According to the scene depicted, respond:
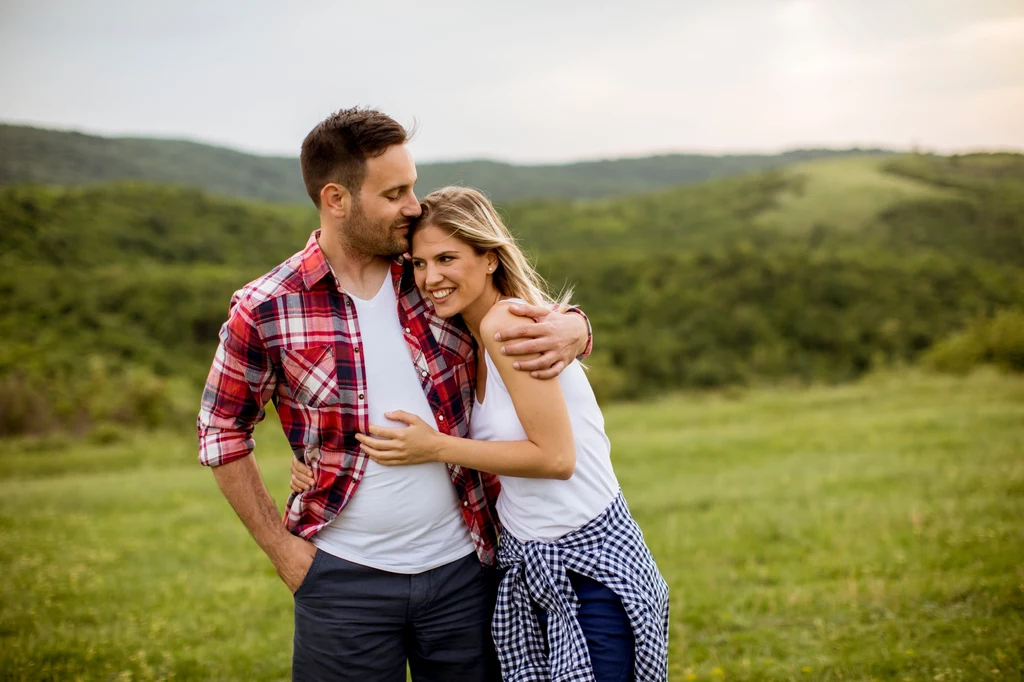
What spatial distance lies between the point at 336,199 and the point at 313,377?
628 mm

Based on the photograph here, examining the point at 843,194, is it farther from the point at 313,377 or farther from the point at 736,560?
the point at 313,377

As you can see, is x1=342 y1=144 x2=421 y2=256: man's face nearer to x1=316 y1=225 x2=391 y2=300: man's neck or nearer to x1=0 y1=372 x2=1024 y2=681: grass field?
x1=316 y1=225 x2=391 y2=300: man's neck

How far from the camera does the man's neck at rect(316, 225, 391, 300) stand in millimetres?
2771

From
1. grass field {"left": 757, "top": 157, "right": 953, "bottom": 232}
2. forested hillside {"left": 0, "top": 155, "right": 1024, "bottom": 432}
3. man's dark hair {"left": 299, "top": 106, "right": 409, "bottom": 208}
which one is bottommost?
forested hillside {"left": 0, "top": 155, "right": 1024, "bottom": 432}

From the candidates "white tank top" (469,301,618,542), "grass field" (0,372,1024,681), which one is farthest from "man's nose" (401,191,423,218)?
"grass field" (0,372,1024,681)

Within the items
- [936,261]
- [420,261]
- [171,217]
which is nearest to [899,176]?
[936,261]

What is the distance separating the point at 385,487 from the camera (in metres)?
2.68

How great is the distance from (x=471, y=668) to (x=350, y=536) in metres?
0.67

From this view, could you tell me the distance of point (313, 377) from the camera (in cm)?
263

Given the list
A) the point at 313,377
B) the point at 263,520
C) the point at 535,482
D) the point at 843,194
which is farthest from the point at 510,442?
the point at 843,194

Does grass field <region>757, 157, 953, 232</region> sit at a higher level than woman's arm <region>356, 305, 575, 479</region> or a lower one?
higher

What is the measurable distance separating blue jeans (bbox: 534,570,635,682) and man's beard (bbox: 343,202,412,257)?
1.27 metres

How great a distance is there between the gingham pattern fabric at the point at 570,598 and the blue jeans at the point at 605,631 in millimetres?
33

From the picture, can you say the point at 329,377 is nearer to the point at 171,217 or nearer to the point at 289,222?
the point at 171,217
